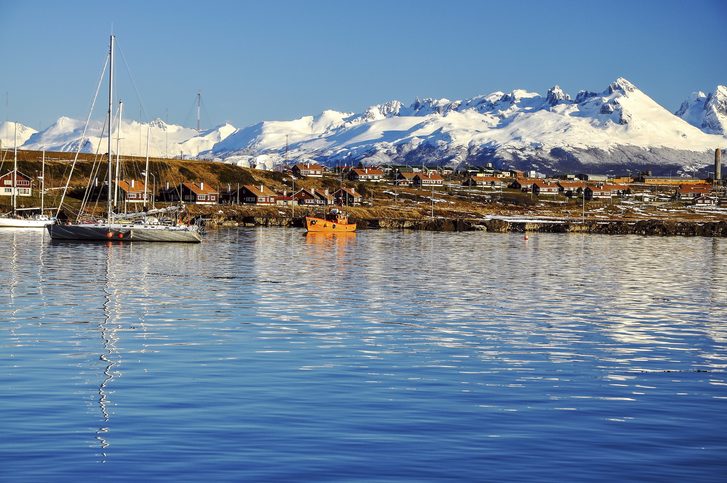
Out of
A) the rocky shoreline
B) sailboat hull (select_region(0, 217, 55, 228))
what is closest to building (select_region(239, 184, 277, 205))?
the rocky shoreline

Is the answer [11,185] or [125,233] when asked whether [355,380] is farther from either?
[11,185]

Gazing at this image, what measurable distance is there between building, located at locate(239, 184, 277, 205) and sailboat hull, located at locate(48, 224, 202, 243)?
98662mm

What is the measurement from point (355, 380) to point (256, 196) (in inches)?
6728

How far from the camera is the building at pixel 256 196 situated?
194925 millimetres

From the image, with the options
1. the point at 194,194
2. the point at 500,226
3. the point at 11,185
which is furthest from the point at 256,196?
the point at 500,226

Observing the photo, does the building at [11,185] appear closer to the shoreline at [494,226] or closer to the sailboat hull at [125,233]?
the shoreline at [494,226]

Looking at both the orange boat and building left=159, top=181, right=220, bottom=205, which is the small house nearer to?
building left=159, top=181, right=220, bottom=205

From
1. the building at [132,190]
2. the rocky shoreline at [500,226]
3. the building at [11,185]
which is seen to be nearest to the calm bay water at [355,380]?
the rocky shoreline at [500,226]

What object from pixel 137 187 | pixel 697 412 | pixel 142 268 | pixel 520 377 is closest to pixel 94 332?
pixel 520 377

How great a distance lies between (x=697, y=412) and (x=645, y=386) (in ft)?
10.0

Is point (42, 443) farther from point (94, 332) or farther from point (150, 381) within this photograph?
point (94, 332)

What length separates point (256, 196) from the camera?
195 m

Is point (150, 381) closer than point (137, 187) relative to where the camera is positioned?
Yes

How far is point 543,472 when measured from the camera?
17.4 metres
